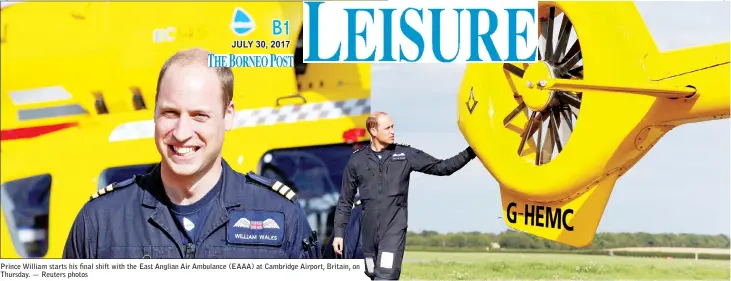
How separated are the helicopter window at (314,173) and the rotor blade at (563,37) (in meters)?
1.40

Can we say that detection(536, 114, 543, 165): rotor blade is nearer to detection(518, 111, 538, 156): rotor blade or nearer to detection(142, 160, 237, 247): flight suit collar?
detection(518, 111, 538, 156): rotor blade

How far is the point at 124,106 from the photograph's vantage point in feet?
22.1

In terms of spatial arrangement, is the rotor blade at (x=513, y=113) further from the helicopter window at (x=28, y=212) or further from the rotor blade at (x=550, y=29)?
the helicopter window at (x=28, y=212)

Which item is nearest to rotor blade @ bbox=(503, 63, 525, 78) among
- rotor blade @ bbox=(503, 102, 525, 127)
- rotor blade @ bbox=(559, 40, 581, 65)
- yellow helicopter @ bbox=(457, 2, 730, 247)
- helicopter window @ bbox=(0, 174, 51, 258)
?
yellow helicopter @ bbox=(457, 2, 730, 247)

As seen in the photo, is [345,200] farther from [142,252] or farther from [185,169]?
[142,252]

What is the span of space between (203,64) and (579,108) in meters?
2.25

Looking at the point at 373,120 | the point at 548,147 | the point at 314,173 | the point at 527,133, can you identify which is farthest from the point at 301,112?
the point at 548,147

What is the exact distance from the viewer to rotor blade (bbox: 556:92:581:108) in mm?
5414

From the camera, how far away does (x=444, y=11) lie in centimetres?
568

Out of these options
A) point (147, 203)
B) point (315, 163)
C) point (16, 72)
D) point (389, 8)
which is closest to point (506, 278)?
point (315, 163)

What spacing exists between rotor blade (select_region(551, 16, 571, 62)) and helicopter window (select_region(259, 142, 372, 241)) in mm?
1400

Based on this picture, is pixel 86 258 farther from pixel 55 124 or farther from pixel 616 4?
pixel 616 4

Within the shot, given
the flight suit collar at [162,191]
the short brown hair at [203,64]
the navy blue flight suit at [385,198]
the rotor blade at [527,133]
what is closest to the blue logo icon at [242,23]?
the short brown hair at [203,64]

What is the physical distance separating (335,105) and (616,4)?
1949 millimetres
